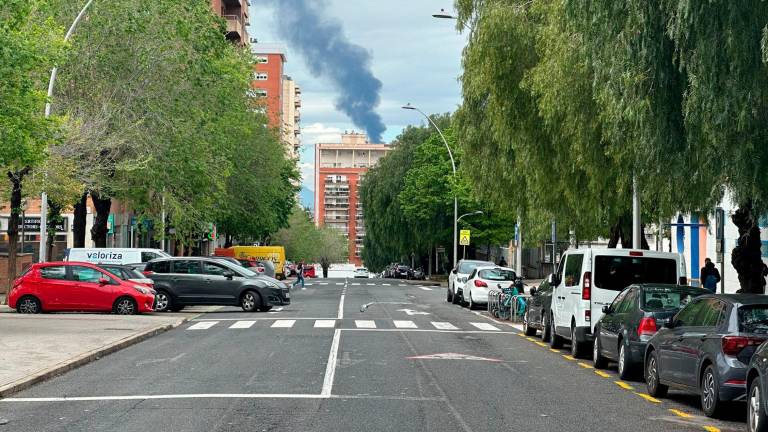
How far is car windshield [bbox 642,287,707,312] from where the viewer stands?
17000 millimetres

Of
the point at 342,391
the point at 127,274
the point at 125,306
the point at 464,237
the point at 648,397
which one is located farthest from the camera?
the point at 464,237

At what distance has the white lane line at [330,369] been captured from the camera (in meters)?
14.5

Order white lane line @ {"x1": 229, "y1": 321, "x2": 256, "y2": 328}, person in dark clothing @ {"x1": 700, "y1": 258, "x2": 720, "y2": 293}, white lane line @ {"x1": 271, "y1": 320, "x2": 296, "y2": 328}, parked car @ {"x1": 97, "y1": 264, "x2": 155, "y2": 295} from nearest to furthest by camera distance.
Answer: white lane line @ {"x1": 271, "y1": 320, "x2": 296, "y2": 328} < white lane line @ {"x1": 229, "y1": 321, "x2": 256, "y2": 328} < parked car @ {"x1": 97, "y1": 264, "x2": 155, "y2": 295} < person in dark clothing @ {"x1": 700, "y1": 258, "x2": 720, "y2": 293}

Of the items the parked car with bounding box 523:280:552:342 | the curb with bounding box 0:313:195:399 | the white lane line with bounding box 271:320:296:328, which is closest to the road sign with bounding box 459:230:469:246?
the white lane line with bounding box 271:320:296:328

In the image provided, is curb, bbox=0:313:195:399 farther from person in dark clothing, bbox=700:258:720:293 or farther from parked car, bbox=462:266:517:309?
person in dark clothing, bbox=700:258:720:293

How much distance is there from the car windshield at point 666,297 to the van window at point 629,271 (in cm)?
357

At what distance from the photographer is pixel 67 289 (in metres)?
32.0

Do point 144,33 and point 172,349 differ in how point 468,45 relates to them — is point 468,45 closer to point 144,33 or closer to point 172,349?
point 172,349

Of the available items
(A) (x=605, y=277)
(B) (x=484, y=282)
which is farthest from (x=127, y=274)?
(A) (x=605, y=277)

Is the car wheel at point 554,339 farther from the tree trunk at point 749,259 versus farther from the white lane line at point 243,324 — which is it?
the white lane line at point 243,324

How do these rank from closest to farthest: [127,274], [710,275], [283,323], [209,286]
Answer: [283,323], [127,274], [710,275], [209,286]

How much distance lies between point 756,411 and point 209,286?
26.0 meters

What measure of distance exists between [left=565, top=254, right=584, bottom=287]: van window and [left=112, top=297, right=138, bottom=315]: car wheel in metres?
14.5

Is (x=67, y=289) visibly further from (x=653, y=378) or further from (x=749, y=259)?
(x=653, y=378)
